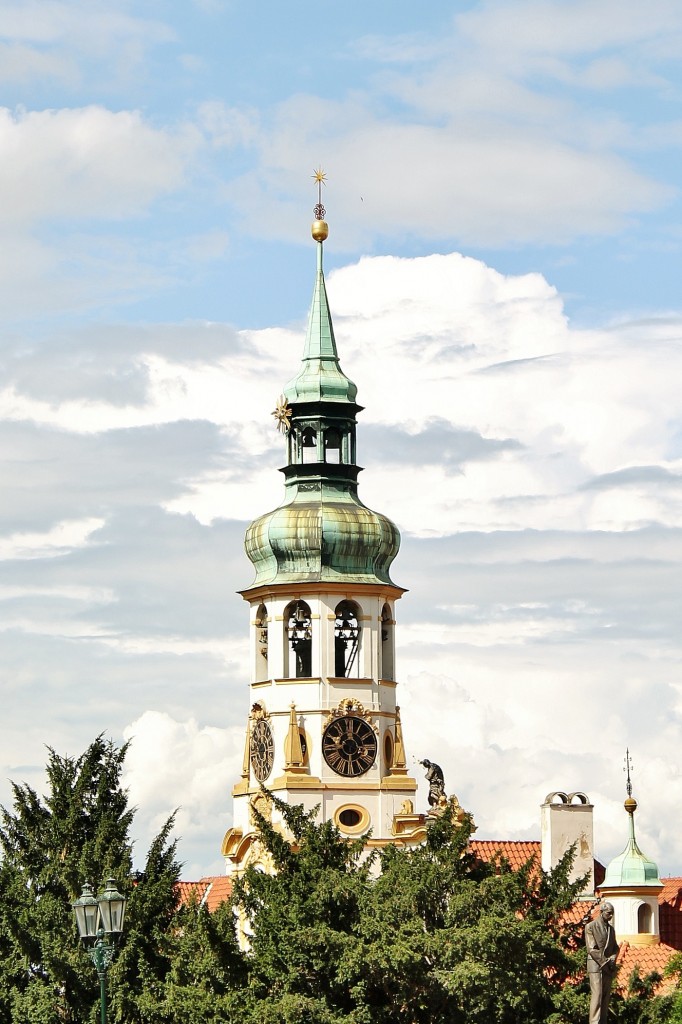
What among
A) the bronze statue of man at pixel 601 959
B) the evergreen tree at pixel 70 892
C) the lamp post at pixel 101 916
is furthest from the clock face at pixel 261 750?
the lamp post at pixel 101 916

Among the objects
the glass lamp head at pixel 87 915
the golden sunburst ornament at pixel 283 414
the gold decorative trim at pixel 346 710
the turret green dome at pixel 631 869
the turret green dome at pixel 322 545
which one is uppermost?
the golden sunburst ornament at pixel 283 414

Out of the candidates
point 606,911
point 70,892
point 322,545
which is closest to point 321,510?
point 322,545

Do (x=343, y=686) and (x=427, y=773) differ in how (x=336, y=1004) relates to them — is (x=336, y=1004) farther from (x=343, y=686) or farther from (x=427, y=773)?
(x=343, y=686)

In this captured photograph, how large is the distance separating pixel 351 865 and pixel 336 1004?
5298mm

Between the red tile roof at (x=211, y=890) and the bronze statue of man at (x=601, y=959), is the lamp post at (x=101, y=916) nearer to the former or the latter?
the bronze statue of man at (x=601, y=959)

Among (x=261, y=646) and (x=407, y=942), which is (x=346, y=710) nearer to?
(x=261, y=646)

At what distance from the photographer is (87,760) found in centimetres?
8031

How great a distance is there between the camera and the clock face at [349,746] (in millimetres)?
106938

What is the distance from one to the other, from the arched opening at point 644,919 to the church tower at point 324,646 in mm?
9226

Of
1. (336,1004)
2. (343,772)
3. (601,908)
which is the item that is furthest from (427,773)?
(601,908)

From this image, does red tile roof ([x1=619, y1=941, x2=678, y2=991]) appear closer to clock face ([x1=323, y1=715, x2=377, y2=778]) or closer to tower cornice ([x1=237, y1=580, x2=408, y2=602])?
clock face ([x1=323, y1=715, x2=377, y2=778])

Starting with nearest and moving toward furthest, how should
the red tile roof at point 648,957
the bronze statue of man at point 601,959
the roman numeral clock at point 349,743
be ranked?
1. the bronze statue of man at point 601,959
2. the red tile roof at point 648,957
3. the roman numeral clock at point 349,743

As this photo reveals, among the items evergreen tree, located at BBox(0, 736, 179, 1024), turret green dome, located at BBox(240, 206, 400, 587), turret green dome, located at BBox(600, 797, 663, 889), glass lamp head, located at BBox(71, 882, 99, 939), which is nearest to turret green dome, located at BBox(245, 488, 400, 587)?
turret green dome, located at BBox(240, 206, 400, 587)

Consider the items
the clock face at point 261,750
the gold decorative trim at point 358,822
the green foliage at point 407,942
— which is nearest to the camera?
the green foliage at point 407,942
